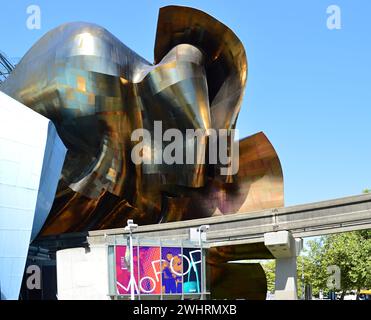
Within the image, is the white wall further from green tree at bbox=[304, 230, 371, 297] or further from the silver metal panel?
green tree at bbox=[304, 230, 371, 297]

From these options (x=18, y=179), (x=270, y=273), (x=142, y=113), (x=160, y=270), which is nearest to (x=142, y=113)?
(x=142, y=113)

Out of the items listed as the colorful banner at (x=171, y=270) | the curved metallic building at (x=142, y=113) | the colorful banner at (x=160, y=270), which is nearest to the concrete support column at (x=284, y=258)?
the colorful banner at (x=160, y=270)

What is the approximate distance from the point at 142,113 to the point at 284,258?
32.2ft

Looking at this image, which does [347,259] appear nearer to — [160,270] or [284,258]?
[284,258]

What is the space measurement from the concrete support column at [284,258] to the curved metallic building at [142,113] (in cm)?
558

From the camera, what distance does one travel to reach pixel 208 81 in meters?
27.5

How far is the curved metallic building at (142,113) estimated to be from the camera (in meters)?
24.3

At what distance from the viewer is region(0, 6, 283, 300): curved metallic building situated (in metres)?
24.3

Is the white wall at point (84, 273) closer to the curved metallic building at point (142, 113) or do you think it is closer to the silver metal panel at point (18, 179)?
the silver metal panel at point (18, 179)

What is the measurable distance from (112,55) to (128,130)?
370 cm

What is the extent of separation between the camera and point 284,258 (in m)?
20.8
